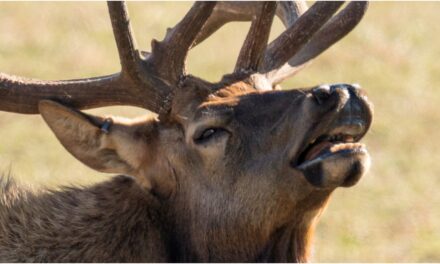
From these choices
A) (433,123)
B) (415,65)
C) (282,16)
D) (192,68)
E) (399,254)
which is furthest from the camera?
(415,65)

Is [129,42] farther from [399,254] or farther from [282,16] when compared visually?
[399,254]

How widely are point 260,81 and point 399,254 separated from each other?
546 cm

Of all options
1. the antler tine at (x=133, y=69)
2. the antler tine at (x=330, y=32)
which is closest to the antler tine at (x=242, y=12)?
the antler tine at (x=330, y=32)

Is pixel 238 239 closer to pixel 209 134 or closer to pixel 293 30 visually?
pixel 209 134

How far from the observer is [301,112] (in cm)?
712

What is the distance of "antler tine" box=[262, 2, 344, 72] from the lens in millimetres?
8180

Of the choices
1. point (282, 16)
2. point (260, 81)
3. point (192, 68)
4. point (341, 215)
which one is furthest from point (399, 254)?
point (192, 68)

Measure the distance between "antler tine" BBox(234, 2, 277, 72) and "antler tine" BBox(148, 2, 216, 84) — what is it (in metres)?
0.41

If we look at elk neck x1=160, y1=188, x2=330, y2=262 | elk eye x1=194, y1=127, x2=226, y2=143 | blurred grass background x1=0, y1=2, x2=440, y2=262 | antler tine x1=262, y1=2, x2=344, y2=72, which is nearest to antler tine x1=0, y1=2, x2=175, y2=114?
elk eye x1=194, y1=127, x2=226, y2=143

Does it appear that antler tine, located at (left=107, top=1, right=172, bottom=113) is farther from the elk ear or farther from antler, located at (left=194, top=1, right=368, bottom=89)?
antler, located at (left=194, top=1, right=368, bottom=89)

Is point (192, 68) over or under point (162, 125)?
over

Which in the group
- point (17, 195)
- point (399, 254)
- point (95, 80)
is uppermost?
point (95, 80)

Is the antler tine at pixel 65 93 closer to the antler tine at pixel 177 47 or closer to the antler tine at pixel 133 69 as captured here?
the antler tine at pixel 133 69

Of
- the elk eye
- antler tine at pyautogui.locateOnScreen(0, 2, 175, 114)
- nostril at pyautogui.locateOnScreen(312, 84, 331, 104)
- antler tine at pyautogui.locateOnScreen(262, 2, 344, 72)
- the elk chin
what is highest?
antler tine at pyautogui.locateOnScreen(262, 2, 344, 72)
